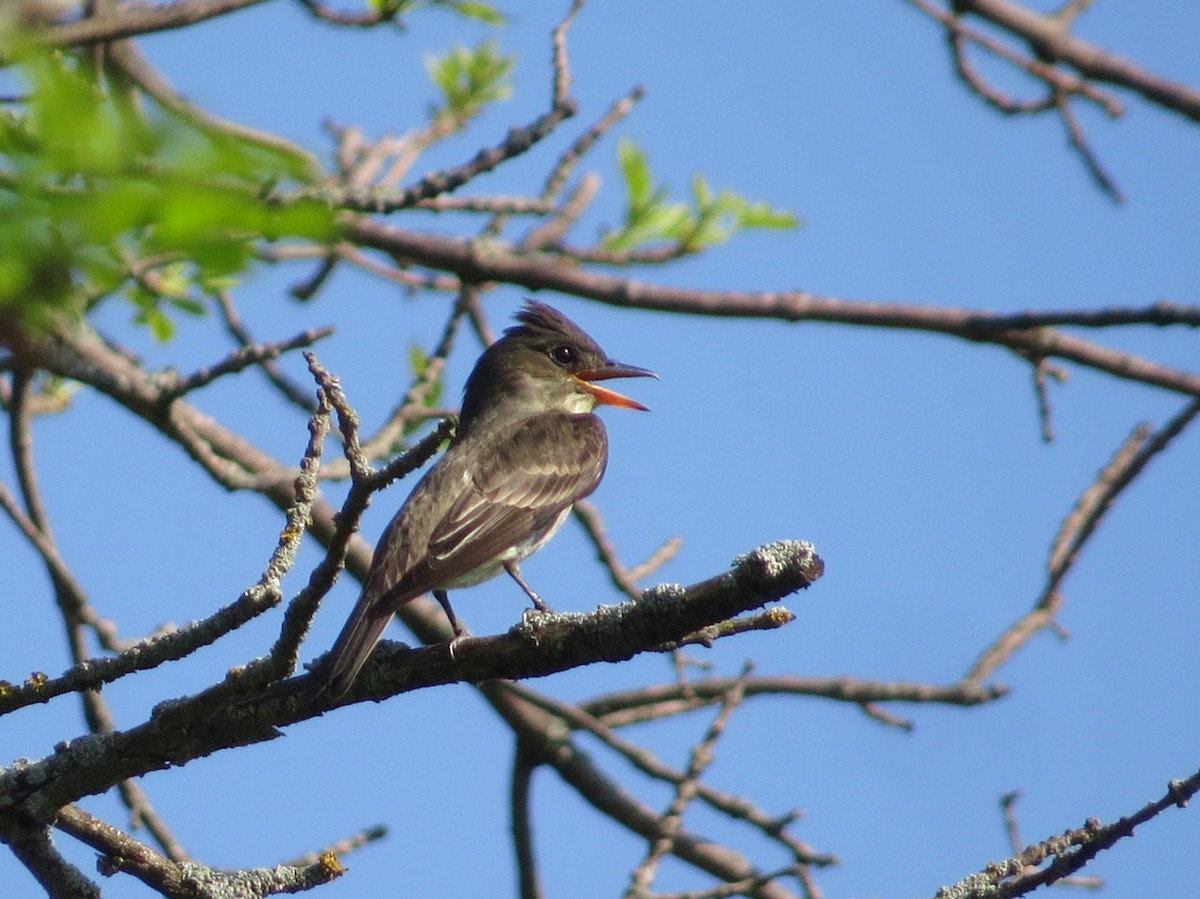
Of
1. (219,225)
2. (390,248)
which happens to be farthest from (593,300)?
(219,225)

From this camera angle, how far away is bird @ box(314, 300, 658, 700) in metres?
5.83

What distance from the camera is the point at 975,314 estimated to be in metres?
5.73

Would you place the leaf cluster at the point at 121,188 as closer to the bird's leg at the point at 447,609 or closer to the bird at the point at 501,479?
the bird at the point at 501,479

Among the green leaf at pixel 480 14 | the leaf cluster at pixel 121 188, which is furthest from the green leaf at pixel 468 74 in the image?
the leaf cluster at pixel 121 188

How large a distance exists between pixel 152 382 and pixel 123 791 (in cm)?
172

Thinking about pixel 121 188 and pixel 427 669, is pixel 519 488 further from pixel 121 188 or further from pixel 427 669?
pixel 121 188

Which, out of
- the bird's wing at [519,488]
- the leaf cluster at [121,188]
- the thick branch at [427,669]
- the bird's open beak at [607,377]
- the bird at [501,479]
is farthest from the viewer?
the bird's open beak at [607,377]

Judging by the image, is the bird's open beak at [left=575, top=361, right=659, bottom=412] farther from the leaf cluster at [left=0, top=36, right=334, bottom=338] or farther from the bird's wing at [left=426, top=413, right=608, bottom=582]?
the leaf cluster at [left=0, top=36, right=334, bottom=338]

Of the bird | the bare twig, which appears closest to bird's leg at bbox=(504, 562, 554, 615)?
the bird

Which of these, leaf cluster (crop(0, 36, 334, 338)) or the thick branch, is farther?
the thick branch

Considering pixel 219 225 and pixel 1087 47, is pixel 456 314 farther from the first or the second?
pixel 219 225

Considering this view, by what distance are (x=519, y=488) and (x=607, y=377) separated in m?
1.62

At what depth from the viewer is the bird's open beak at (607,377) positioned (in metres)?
8.42

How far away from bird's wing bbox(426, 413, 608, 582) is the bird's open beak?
0.23 m
